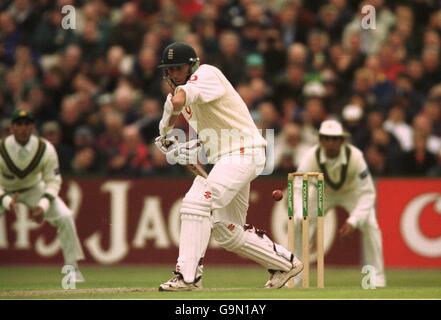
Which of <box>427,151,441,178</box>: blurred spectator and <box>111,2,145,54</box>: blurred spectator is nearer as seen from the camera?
<box>427,151,441,178</box>: blurred spectator

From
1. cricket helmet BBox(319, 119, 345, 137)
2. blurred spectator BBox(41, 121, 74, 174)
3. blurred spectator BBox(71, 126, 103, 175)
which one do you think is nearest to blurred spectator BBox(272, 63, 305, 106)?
blurred spectator BBox(71, 126, 103, 175)

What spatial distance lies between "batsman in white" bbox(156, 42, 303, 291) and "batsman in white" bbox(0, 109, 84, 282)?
3712 mm

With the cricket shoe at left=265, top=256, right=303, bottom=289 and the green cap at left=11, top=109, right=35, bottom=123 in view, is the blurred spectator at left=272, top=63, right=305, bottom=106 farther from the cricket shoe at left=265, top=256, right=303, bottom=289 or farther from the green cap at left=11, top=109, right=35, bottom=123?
Result: the cricket shoe at left=265, top=256, right=303, bottom=289

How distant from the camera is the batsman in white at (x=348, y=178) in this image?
1508cm

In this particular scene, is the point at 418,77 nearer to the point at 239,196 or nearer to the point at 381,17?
the point at 381,17

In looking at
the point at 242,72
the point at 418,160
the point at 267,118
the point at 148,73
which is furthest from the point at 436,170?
the point at 148,73

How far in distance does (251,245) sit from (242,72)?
713 cm

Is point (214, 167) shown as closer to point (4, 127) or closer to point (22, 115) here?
point (22, 115)

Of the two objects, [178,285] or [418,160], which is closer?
[178,285]

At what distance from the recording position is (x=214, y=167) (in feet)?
40.0

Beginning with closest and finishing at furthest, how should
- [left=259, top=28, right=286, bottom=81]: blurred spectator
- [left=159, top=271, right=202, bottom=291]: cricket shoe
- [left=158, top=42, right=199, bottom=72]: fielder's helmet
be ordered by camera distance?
[left=159, top=271, right=202, bottom=291]: cricket shoe < [left=158, top=42, right=199, bottom=72]: fielder's helmet < [left=259, top=28, right=286, bottom=81]: blurred spectator

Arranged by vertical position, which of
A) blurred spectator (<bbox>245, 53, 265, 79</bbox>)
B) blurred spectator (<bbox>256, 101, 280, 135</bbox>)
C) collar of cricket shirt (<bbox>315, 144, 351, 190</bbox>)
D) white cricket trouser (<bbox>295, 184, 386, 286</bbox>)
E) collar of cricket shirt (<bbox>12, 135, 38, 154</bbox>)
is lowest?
white cricket trouser (<bbox>295, 184, 386, 286</bbox>)

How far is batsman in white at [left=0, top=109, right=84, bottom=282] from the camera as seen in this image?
617 inches

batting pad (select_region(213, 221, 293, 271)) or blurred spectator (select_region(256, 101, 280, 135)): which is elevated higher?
blurred spectator (select_region(256, 101, 280, 135))
